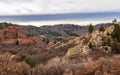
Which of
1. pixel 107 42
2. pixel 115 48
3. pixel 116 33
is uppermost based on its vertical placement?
pixel 116 33

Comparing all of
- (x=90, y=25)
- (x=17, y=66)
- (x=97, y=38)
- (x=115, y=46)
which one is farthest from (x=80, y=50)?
(x=17, y=66)

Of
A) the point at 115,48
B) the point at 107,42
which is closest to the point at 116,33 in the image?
the point at 107,42

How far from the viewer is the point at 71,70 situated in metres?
90.7

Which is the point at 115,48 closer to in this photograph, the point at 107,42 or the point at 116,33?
the point at 107,42

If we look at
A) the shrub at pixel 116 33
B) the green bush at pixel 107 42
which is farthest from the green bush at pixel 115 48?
the shrub at pixel 116 33

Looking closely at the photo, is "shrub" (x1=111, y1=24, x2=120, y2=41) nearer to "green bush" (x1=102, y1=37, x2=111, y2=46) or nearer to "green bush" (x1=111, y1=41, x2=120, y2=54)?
"green bush" (x1=102, y1=37, x2=111, y2=46)

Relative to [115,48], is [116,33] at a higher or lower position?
higher

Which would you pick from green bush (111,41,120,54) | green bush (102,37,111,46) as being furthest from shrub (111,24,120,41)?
green bush (111,41,120,54)

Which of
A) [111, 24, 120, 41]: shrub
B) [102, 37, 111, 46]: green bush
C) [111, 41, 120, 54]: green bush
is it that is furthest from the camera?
[111, 24, 120, 41]: shrub

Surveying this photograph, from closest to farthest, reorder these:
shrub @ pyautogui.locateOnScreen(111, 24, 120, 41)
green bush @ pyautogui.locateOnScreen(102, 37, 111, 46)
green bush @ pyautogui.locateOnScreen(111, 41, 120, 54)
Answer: green bush @ pyautogui.locateOnScreen(111, 41, 120, 54)
green bush @ pyautogui.locateOnScreen(102, 37, 111, 46)
shrub @ pyautogui.locateOnScreen(111, 24, 120, 41)

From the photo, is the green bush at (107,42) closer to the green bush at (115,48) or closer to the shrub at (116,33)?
the shrub at (116,33)

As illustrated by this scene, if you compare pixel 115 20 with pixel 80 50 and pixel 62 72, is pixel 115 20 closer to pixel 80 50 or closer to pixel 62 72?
pixel 80 50

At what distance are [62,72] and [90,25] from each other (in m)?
99.2

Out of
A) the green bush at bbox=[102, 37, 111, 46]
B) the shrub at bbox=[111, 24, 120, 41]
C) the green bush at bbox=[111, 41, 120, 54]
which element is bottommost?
the green bush at bbox=[111, 41, 120, 54]
